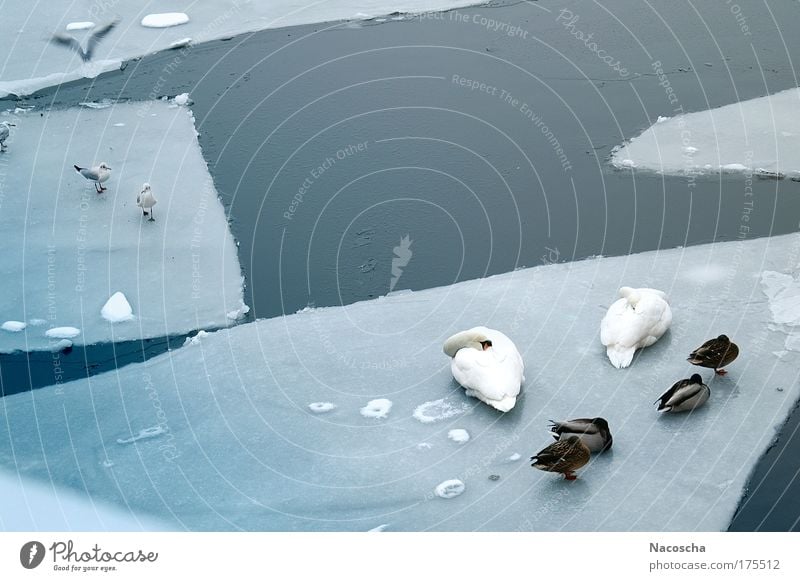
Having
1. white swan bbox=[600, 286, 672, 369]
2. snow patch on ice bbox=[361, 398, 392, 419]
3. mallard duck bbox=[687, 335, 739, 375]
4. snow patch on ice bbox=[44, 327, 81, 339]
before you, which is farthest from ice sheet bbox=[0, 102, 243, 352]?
mallard duck bbox=[687, 335, 739, 375]

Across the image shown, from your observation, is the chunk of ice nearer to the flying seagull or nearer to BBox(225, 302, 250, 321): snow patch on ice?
the flying seagull

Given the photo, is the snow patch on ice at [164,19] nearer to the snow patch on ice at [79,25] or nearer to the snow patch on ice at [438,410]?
the snow patch on ice at [79,25]

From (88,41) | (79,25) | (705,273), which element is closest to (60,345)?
(705,273)

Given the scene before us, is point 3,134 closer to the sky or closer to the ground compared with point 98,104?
closer to the ground

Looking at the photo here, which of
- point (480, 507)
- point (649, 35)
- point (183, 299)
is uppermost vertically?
point (649, 35)

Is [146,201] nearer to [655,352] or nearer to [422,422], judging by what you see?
[422,422]

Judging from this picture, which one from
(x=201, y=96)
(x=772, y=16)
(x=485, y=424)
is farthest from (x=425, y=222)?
(x=772, y=16)

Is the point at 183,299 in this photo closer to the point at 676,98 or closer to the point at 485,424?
the point at 485,424
